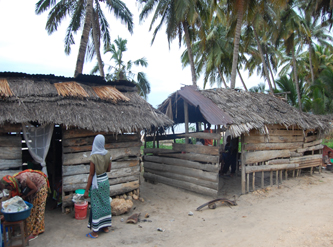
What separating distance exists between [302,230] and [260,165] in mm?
3518

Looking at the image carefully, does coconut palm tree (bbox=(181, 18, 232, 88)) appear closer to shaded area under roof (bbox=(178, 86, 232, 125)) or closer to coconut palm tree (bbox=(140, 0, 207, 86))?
coconut palm tree (bbox=(140, 0, 207, 86))

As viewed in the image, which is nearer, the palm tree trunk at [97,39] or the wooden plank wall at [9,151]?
the wooden plank wall at [9,151]

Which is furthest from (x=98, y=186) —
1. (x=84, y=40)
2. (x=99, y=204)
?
(x=84, y=40)

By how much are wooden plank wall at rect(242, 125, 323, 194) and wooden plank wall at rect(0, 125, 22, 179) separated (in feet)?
19.6

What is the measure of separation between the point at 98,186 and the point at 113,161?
2.02 metres

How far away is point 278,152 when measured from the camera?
8539 millimetres

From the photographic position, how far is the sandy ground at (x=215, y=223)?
4.17m

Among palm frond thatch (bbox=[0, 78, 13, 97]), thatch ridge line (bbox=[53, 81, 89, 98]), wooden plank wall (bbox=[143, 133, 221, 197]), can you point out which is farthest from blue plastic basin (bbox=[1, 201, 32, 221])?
wooden plank wall (bbox=[143, 133, 221, 197])

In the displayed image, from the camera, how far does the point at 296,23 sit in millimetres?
16188

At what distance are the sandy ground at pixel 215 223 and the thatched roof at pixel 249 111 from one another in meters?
2.09

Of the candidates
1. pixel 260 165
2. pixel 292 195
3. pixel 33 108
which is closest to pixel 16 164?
pixel 33 108

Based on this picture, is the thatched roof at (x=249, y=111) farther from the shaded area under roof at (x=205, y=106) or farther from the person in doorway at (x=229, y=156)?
the person in doorway at (x=229, y=156)

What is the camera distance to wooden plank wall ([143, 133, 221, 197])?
6.84 meters

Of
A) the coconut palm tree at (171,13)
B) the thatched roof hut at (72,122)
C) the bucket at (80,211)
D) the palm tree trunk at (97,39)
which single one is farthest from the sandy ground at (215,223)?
the coconut palm tree at (171,13)
